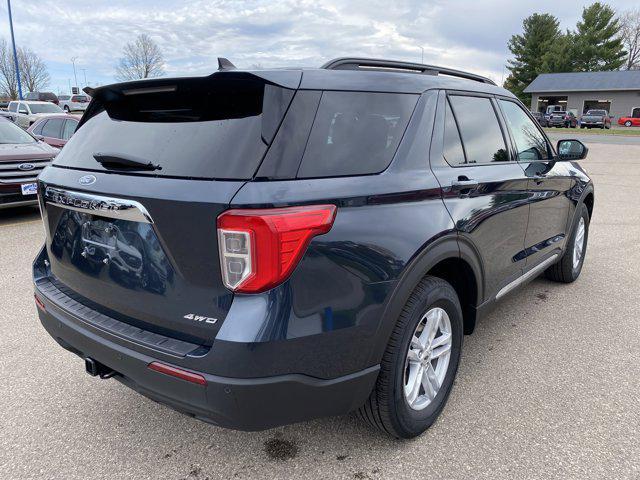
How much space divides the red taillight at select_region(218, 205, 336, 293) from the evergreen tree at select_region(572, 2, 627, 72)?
69218 mm

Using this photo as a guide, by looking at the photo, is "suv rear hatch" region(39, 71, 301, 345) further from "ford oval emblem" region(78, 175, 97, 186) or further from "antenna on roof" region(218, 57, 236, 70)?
"antenna on roof" region(218, 57, 236, 70)

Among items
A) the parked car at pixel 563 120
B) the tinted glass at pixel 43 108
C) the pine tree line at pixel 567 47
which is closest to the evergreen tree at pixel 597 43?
the pine tree line at pixel 567 47

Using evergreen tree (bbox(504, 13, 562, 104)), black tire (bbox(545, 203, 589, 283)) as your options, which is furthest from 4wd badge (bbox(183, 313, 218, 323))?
evergreen tree (bbox(504, 13, 562, 104))

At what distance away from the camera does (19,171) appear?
7352 millimetres

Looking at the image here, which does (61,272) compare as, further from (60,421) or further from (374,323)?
(374,323)

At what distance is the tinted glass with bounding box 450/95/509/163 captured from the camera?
9.61 feet

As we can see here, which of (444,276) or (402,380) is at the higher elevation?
(444,276)

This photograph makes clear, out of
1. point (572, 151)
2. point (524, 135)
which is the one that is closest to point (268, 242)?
point (524, 135)

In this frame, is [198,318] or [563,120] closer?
[198,318]

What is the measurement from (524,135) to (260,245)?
2.76 metres

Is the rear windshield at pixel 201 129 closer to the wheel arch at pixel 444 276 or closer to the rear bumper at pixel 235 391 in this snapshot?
the rear bumper at pixel 235 391

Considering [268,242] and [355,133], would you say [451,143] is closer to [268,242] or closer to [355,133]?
[355,133]

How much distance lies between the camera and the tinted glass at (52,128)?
35.7 feet

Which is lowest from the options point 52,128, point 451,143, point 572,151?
point 52,128
